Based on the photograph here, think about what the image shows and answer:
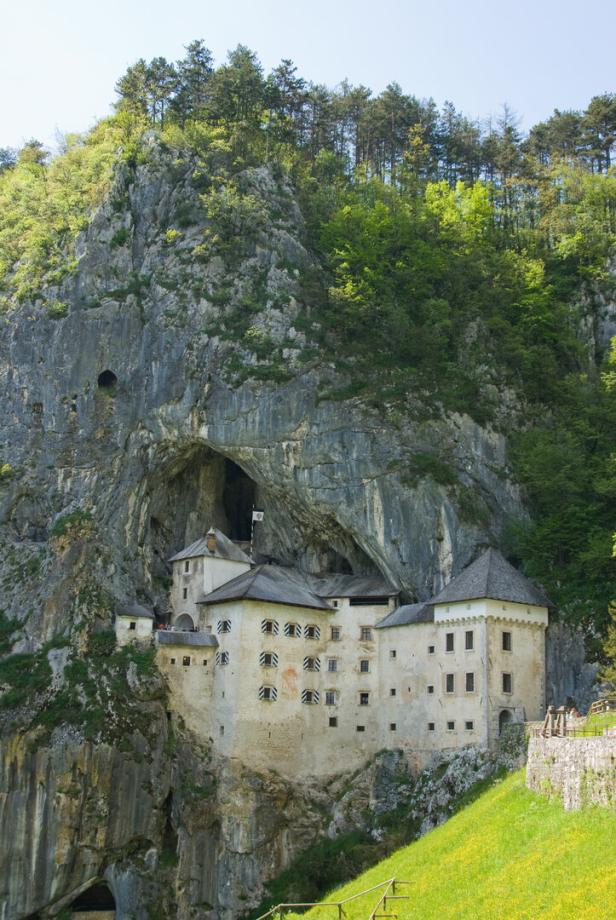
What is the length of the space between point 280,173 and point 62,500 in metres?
29.8

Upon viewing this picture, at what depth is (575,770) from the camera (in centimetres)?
4281

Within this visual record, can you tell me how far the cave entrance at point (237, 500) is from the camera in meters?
79.9

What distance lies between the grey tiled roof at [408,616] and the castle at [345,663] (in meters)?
0.08

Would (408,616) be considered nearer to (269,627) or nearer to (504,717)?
(269,627)

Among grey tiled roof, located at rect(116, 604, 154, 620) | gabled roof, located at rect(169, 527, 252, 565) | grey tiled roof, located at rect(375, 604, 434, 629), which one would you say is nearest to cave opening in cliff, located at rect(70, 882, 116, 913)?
grey tiled roof, located at rect(116, 604, 154, 620)

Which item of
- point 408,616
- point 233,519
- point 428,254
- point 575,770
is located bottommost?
point 575,770

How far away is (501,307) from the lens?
7962 cm

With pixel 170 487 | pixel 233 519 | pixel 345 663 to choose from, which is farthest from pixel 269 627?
pixel 170 487

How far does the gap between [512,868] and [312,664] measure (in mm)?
29107

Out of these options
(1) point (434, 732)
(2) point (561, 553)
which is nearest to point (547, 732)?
(1) point (434, 732)

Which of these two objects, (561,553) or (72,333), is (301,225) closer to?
(72,333)

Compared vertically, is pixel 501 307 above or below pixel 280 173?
below

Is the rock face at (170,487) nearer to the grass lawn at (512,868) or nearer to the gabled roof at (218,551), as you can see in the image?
the gabled roof at (218,551)

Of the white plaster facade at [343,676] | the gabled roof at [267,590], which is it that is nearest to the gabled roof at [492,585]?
the white plaster facade at [343,676]
